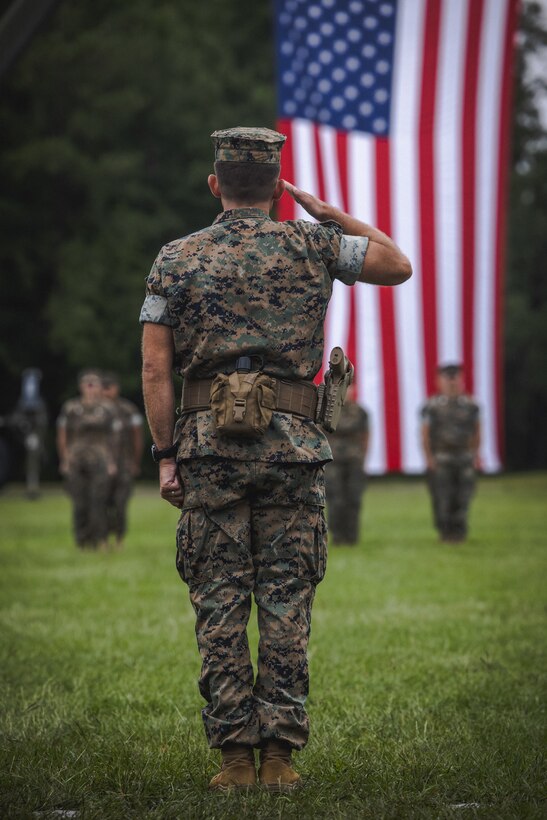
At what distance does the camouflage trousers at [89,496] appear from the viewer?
15430mm

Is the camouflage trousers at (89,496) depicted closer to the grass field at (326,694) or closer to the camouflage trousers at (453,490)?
the grass field at (326,694)

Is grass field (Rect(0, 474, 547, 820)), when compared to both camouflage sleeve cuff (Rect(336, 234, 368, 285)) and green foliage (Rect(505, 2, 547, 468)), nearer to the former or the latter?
camouflage sleeve cuff (Rect(336, 234, 368, 285))

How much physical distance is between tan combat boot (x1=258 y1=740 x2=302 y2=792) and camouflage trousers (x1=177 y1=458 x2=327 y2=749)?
5cm

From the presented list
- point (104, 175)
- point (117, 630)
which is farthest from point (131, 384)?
point (117, 630)

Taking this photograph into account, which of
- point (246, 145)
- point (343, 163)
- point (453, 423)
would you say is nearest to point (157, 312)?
point (246, 145)

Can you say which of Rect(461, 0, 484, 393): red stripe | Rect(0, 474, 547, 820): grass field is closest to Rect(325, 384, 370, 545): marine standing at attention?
Rect(0, 474, 547, 820): grass field

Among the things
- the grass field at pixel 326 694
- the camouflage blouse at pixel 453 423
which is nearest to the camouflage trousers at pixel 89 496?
the grass field at pixel 326 694

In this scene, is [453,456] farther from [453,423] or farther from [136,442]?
[136,442]

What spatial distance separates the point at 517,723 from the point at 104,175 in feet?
117

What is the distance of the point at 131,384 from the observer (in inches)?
1558

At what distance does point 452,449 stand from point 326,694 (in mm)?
10266

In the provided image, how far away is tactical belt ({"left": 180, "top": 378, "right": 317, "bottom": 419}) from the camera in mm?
4344

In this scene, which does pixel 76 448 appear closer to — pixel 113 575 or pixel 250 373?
pixel 113 575

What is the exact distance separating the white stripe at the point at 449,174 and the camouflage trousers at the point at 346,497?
3.73 meters
